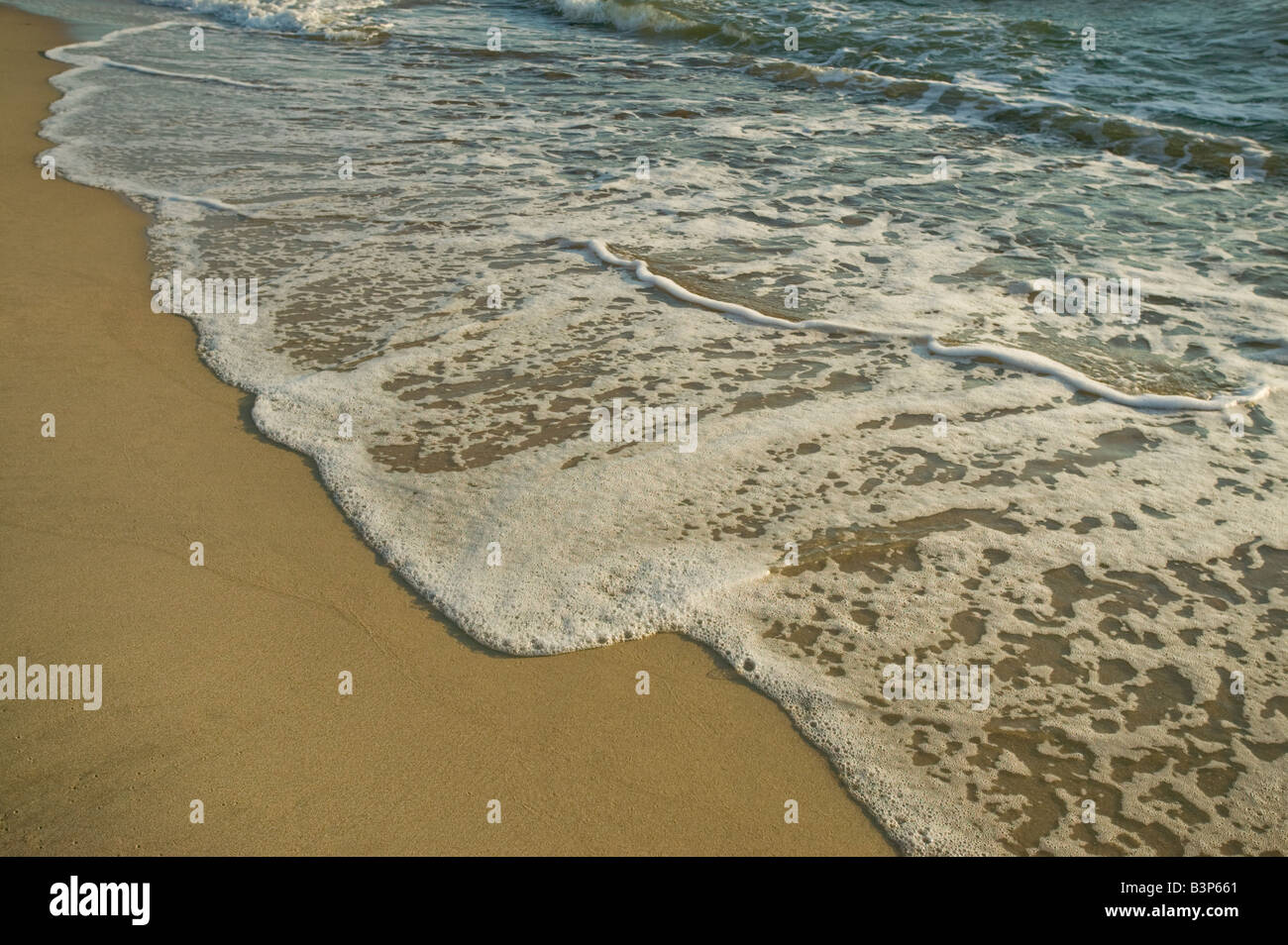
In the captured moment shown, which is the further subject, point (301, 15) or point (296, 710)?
point (301, 15)

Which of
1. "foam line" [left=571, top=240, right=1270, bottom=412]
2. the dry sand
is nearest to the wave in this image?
"foam line" [left=571, top=240, right=1270, bottom=412]

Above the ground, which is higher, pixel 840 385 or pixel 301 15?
pixel 301 15

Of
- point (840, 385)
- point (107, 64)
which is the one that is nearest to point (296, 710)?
point (840, 385)

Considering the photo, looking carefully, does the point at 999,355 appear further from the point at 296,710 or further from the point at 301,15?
the point at 301,15

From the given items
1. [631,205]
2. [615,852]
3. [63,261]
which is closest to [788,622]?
[615,852]

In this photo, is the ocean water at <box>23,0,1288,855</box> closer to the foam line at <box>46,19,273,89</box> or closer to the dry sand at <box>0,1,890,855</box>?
the dry sand at <box>0,1,890,855</box>
